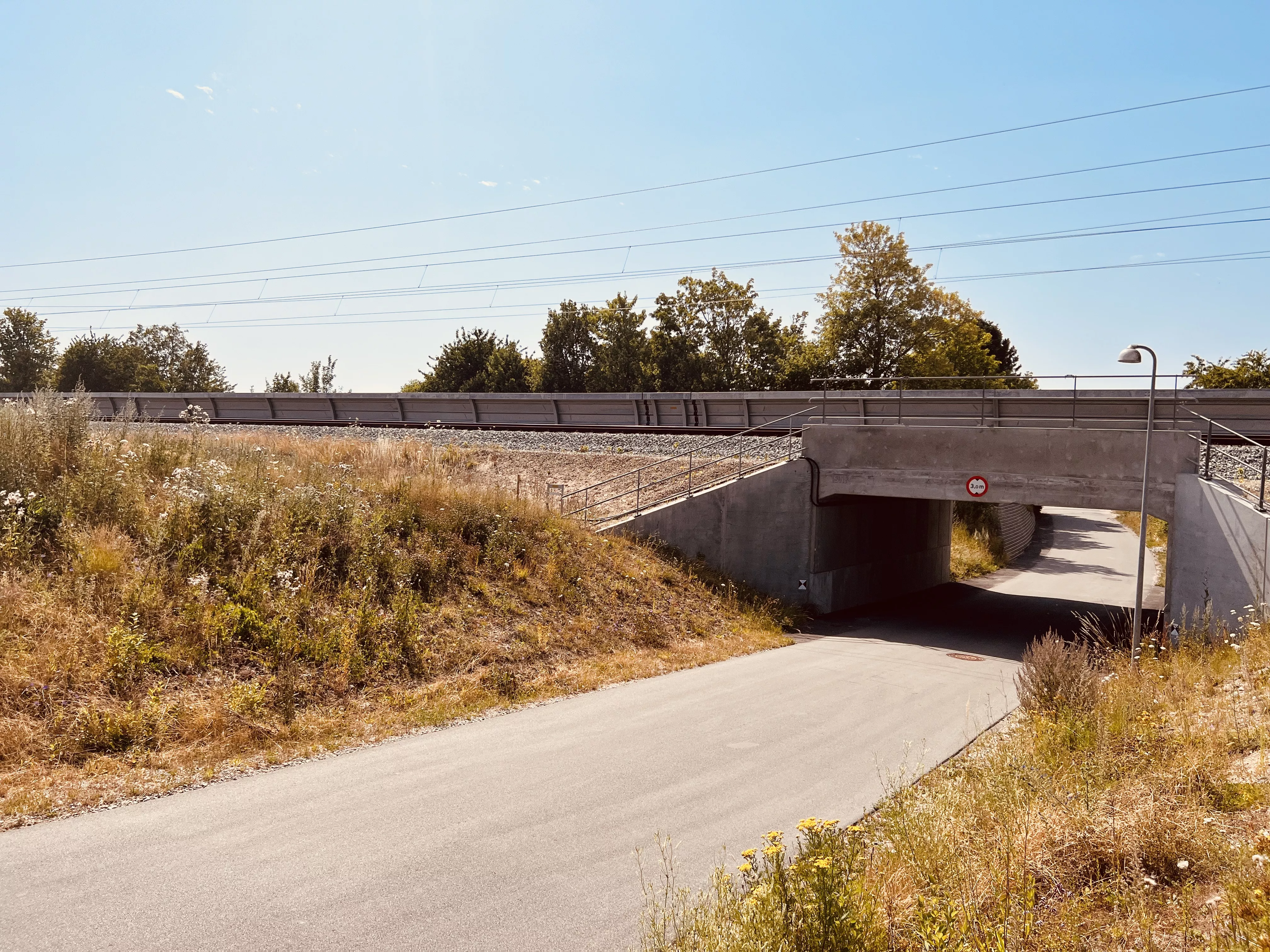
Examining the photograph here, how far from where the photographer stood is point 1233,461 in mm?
17266

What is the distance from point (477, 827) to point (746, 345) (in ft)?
151

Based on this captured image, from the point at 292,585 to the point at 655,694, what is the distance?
527cm

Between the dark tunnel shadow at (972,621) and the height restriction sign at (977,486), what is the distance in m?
3.29

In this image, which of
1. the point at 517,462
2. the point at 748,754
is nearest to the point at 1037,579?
the point at 517,462

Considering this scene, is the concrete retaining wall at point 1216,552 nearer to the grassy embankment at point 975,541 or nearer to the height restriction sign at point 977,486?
the height restriction sign at point 977,486

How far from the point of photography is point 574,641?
1370 cm

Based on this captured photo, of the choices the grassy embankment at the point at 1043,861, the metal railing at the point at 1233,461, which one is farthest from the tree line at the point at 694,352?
the grassy embankment at the point at 1043,861

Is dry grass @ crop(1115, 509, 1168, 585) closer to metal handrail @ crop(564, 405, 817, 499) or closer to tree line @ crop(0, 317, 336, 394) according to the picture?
metal handrail @ crop(564, 405, 817, 499)

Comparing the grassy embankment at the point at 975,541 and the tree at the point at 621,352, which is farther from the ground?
the tree at the point at 621,352

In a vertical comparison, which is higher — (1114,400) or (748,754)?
(1114,400)

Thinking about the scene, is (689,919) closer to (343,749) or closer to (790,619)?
(343,749)

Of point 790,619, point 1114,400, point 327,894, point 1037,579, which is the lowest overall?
point 1037,579

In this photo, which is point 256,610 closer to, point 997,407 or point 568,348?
point 997,407

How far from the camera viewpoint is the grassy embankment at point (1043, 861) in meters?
4.34
